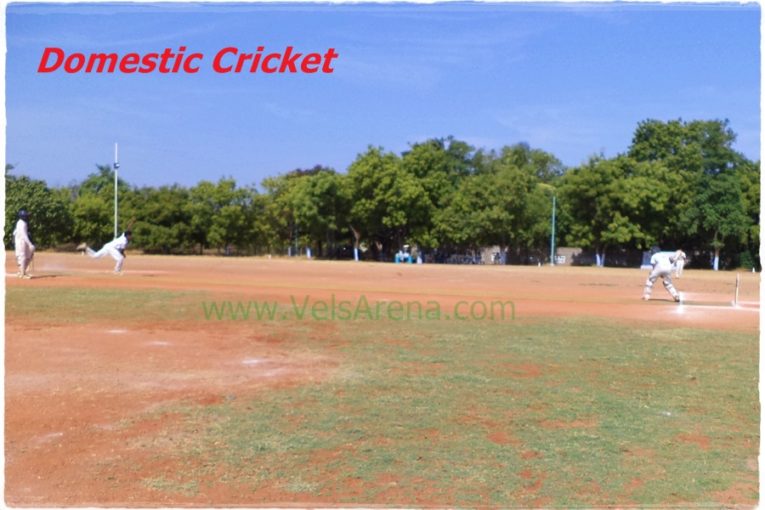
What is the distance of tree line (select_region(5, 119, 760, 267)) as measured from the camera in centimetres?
4309

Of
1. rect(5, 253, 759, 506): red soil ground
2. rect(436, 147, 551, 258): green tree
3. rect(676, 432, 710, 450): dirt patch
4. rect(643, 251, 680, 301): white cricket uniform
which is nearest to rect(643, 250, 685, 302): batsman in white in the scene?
rect(643, 251, 680, 301): white cricket uniform

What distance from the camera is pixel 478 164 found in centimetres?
6188

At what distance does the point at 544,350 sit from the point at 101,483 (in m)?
6.25

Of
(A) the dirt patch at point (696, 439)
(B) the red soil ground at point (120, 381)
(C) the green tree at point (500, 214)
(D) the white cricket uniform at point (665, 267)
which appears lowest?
(A) the dirt patch at point (696, 439)

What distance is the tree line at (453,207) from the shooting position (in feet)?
141

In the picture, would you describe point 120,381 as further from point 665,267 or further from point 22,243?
point 665,267

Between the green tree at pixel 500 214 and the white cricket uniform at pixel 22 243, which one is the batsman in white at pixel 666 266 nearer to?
the white cricket uniform at pixel 22 243

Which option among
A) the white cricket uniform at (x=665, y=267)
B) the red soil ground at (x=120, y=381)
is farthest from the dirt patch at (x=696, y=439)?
the white cricket uniform at (x=665, y=267)

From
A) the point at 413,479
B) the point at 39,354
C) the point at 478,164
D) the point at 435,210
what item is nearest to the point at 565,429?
the point at 413,479

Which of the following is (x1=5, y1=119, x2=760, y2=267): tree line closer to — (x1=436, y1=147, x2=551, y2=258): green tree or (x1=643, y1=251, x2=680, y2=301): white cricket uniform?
(x1=436, y1=147, x2=551, y2=258): green tree

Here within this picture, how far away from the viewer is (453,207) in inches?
2015

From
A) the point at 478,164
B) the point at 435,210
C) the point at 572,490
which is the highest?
the point at 478,164

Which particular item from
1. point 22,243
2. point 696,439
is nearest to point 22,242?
point 22,243

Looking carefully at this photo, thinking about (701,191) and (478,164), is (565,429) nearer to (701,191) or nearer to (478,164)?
(701,191)
